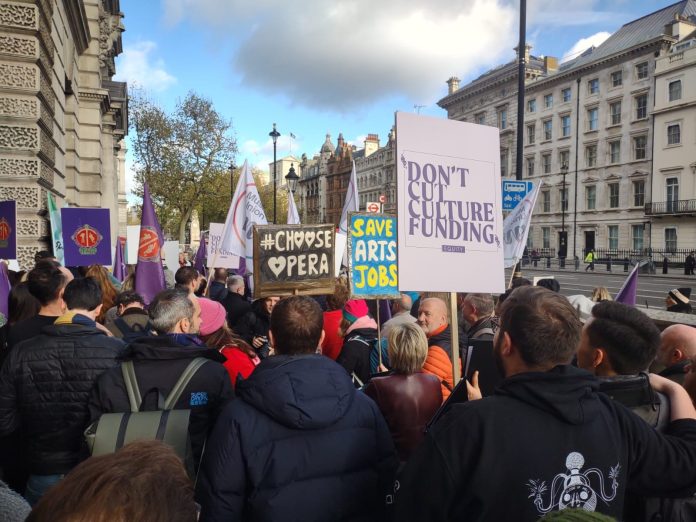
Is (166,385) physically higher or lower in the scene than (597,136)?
lower

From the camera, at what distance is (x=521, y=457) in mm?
1781

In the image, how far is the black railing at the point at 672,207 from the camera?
139 ft

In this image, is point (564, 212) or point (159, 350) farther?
point (564, 212)

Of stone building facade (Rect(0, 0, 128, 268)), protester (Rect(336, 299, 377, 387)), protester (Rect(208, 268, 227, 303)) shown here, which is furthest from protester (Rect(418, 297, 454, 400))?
stone building facade (Rect(0, 0, 128, 268))

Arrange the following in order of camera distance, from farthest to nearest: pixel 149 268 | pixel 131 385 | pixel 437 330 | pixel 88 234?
pixel 88 234, pixel 149 268, pixel 437 330, pixel 131 385

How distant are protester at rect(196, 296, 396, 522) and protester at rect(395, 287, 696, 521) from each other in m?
A: 0.53

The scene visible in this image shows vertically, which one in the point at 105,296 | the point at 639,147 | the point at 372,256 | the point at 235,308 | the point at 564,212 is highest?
the point at 639,147

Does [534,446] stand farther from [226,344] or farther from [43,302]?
[43,302]

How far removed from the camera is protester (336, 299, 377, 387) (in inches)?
174

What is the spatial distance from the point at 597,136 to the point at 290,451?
185 feet

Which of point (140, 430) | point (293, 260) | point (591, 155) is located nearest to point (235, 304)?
point (293, 260)

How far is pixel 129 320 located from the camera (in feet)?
15.5

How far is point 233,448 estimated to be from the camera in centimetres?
218

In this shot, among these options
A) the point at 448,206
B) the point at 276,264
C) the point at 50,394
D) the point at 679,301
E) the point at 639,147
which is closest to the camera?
the point at 50,394
